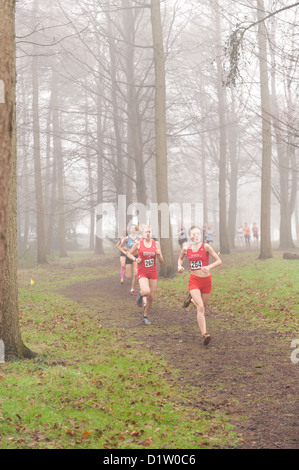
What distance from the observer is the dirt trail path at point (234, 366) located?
16.3 feet

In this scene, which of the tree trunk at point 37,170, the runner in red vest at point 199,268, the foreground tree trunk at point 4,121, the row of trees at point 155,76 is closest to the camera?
the foreground tree trunk at point 4,121

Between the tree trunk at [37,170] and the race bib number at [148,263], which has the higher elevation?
the tree trunk at [37,170]

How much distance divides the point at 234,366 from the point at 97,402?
2.49 meters

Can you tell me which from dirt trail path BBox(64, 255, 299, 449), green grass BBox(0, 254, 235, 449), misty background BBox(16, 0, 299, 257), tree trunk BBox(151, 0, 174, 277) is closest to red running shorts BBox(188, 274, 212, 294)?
dirt trail path BBox(64, 255, 299, 449)

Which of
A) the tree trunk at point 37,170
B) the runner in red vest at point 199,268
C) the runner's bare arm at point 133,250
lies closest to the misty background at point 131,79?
the tree trunk at point 37,170

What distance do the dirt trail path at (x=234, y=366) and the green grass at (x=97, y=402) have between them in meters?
0.27

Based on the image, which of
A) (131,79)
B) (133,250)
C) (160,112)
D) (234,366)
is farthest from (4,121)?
(131,79)

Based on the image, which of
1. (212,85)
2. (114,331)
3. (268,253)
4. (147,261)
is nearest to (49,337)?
(114,331)

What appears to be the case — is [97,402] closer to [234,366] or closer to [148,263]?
[234,366]

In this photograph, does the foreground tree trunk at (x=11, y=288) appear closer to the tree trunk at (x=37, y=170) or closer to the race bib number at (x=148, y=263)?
the race bib number at (x=148, y=263)

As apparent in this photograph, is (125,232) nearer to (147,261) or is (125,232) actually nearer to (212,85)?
(147,261)

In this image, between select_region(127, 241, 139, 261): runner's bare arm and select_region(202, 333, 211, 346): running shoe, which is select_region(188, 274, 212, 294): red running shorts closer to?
select_region(202, 333, 211, 346): running shoe

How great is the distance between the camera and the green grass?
15.1 ft

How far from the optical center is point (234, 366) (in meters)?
7.10
